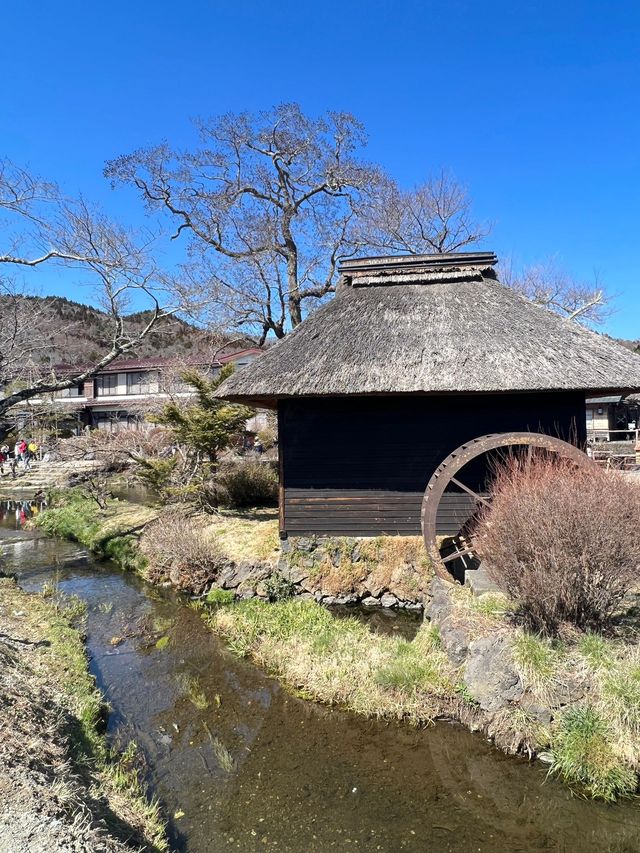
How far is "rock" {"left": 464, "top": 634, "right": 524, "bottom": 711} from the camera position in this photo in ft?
16.2

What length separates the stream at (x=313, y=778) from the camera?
12.6ft

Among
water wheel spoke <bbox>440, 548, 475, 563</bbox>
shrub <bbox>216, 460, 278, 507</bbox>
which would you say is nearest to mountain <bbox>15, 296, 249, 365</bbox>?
shrub <bbox>216, 460, 278, 507</bbox>

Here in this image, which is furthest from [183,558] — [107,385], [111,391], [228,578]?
[107,385]

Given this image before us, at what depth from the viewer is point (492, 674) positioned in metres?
5.12

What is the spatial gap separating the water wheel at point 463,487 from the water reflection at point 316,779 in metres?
3.08

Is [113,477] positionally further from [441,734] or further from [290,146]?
[441,734]

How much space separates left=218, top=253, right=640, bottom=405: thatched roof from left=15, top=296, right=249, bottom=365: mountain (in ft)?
15.6

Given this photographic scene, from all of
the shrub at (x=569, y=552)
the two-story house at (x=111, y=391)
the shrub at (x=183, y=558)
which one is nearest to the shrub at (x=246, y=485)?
the shrub at (x=183, y=558)

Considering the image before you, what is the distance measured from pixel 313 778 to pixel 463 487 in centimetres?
512

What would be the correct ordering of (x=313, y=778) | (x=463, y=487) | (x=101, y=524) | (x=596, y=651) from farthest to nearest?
1. (x=101, y=524)
2. (x=463, y=487)
3. (x=596, y=651)
4. (x=313, y=778)

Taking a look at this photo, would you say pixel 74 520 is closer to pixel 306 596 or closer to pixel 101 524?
pixel 101 524

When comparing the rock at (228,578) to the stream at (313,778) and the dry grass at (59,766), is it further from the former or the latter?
the dry grass at (59,766)

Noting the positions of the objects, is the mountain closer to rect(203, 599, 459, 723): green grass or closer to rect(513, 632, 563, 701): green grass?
rect(203, 599, 459, 723): green grass

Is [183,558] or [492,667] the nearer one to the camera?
[492,667]
